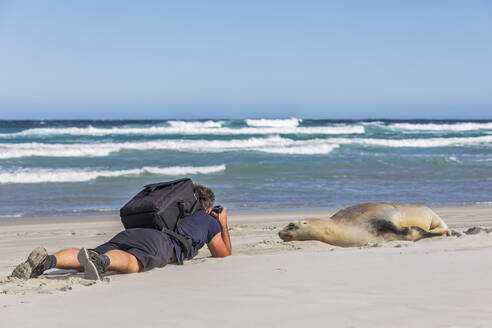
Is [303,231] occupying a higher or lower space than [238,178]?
higher

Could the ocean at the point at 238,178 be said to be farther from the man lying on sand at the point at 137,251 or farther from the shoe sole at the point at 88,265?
the shoe sole at the point at 88,265

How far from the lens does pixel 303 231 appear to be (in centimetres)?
677

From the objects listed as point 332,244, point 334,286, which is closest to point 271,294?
point 334,286

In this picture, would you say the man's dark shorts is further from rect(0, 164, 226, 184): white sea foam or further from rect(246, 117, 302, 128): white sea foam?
rect(246, 117, 302, 128): white sea foam

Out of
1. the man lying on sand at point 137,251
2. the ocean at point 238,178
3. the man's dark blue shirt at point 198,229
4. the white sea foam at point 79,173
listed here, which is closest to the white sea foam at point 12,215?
the ocean at point 238,178

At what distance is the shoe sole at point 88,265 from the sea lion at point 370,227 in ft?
9.29

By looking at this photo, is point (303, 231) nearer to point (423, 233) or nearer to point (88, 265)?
point (423, 233)

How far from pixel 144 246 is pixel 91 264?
555 millimetres

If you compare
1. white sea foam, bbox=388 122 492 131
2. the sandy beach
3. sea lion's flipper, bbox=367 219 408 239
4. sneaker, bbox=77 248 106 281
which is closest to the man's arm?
the sandy beach

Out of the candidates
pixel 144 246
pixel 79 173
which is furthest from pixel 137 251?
pixel 79 173

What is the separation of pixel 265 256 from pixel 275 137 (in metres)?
31.9

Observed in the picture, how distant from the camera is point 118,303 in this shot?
12.4 ft

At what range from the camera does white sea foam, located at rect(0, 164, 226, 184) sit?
15.8m

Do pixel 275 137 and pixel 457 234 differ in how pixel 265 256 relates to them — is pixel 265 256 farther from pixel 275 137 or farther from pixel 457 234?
pixel 275 137
